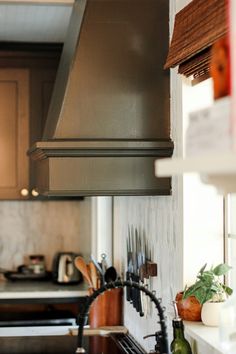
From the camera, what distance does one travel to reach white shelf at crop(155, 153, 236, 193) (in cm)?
98

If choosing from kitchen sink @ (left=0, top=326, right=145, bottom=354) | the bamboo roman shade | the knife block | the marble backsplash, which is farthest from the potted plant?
the marble backsplash

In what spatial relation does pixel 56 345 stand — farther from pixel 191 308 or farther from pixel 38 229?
pixel 38 229

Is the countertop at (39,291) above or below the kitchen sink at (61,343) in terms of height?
above

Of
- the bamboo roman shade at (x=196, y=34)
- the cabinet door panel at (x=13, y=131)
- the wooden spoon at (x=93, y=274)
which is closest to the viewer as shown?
the bamboo roman shade at (x=196, y=34)

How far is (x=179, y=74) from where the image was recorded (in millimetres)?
2654

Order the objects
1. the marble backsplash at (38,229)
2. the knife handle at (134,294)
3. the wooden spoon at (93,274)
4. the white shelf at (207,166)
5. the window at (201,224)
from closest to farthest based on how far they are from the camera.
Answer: the white shelf at (207,166) → the window at (201,224) → the knife handle at (134,294) → the wooden spoon at (93,274) → the marble backsplash at (38,229)

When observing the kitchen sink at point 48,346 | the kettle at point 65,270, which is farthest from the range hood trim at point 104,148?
the kettle at point 65,270

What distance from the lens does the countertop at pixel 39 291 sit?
459 centimetres

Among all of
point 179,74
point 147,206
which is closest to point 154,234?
point 147,206

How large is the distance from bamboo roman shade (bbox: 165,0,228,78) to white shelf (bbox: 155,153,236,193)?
80 cm

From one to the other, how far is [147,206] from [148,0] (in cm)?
86

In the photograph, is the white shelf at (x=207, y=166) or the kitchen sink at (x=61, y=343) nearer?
the white shelf at (x=207, y=166)

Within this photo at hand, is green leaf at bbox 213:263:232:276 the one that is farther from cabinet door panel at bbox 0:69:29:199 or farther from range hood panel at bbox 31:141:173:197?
cabinet door panel at bbox 0:69:29:199

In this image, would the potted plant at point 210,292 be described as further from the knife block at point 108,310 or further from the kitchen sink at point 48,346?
the knife block at point 108,310
